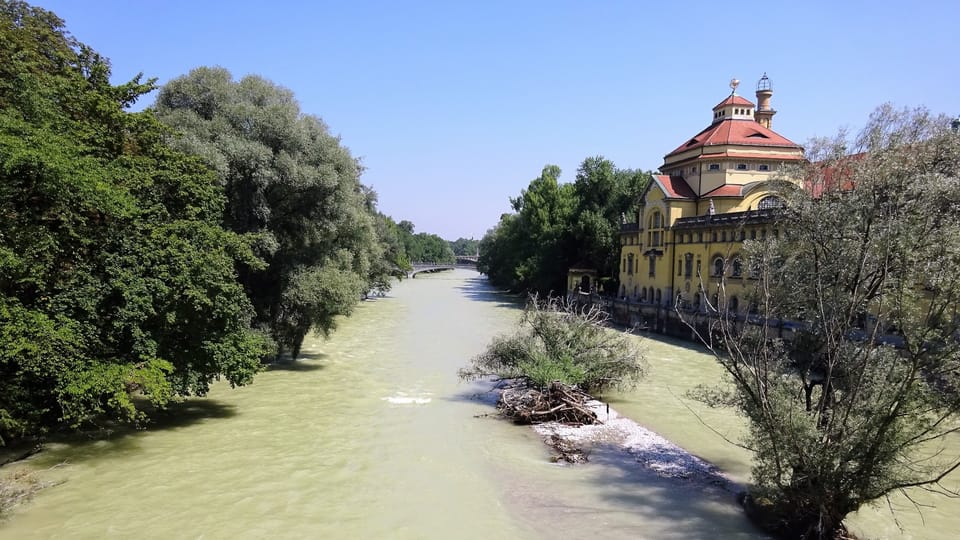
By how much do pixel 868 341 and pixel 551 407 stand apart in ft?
30.2

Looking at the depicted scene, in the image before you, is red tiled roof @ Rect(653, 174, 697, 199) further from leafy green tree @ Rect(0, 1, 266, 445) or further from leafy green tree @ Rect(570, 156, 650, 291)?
leafy green tree @ Rect(0, 1, 266, 445)

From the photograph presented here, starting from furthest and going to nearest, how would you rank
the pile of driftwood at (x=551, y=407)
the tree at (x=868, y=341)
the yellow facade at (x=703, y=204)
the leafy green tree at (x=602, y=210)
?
the leafy green tree at (x=602, y=210) < the yellow facade at (x=703, y=204) < the pile of driftwood at (x=551, y=407) < the tree at (x=868, y=341)

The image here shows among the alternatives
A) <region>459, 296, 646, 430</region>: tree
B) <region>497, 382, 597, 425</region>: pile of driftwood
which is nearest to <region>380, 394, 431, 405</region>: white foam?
<region>459, 296, 646, 430</region>: tree

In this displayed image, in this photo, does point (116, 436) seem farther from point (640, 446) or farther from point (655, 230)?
point (655, 230)

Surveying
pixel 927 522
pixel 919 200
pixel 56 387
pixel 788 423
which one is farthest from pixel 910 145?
pixel 56 387

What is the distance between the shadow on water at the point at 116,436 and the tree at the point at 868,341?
1380cm

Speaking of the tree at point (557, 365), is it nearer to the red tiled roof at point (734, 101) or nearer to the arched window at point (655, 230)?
the arched window at point (655, 230)

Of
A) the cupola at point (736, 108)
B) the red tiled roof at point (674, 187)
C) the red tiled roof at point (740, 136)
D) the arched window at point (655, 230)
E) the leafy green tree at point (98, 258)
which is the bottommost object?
the leafy green tree at point (98, 258)

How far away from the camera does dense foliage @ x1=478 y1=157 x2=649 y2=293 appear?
60.2 m

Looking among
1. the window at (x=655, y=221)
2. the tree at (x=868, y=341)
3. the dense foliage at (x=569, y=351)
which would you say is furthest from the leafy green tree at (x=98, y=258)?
the window at (x=655, y=221)

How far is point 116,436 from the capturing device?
1495cm

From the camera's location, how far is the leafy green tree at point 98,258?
11.9 metres

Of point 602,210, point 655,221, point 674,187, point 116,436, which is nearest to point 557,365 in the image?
point 116,436

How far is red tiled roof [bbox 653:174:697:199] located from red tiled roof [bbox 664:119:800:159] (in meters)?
2.54
